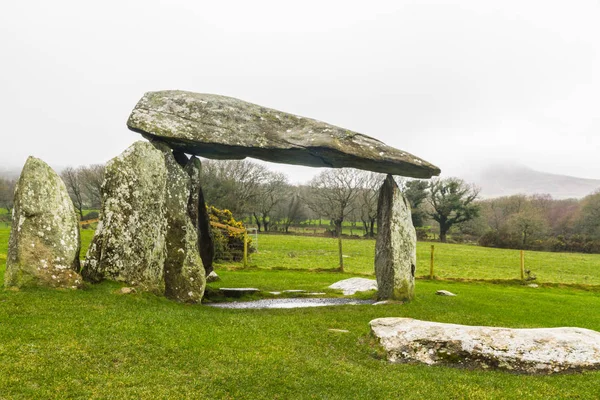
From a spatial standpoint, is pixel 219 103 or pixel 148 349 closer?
pixel 148 349

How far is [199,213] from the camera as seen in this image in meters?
17.0

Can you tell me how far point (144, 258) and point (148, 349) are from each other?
462 cm

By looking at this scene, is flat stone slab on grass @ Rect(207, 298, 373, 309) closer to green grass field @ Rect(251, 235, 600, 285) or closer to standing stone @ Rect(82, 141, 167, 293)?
standing stone @ Rect(82, 141, 167, 293)

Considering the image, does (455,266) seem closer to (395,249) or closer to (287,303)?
(395,249)

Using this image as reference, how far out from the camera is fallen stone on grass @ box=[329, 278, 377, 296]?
18164 millimetres

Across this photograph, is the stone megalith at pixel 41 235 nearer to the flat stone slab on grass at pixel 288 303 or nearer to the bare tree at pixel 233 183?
the flat stone slab on grass at pixel 288 303

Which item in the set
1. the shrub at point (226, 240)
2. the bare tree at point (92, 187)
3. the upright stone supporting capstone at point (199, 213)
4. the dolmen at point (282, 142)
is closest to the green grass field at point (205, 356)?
the dolmen at point (282, 142)

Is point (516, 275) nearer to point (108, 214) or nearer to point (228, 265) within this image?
point (228, 265)

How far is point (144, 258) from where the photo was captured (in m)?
12.1

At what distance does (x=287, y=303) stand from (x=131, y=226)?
6258 mm

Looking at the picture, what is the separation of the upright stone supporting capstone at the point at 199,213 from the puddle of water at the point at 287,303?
3229 mm

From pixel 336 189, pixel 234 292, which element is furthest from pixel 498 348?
pixel 336 189

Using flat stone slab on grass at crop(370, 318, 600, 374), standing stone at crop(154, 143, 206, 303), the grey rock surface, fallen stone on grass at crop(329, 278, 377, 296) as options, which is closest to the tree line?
fallen stone on grass at crop(329, 278, 377, 296)

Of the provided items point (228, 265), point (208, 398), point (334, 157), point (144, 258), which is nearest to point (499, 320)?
point (334, 157)
